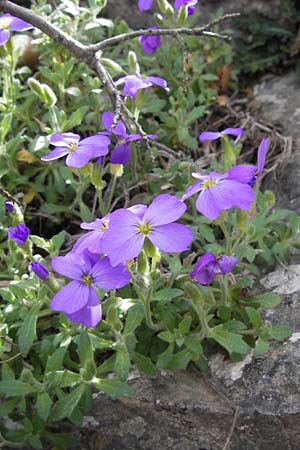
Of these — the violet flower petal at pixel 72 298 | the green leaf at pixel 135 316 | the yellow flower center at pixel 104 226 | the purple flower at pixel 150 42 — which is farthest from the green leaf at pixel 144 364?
the purple flower at pixel 150 42

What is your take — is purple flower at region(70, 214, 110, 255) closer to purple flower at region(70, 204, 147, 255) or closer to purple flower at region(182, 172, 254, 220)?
purple flower at region(70, 204, 147, 255)

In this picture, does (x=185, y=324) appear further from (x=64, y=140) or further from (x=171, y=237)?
(x=64, y=140)

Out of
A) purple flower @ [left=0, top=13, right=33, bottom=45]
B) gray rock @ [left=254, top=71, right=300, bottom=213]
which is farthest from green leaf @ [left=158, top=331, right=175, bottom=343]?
purple flower @ [left=0, top=13, right=33, bottom=45]

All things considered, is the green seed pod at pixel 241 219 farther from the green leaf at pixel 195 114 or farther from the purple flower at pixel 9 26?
the purple flower at pixel 9 26

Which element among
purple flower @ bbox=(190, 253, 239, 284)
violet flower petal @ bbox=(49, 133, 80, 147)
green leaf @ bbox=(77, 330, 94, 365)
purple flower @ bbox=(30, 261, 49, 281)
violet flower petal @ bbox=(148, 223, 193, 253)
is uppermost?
violet flower petal @ bbox=(49, 133, 80, 147)

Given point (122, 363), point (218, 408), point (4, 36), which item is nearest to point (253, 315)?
point (218, 408)
